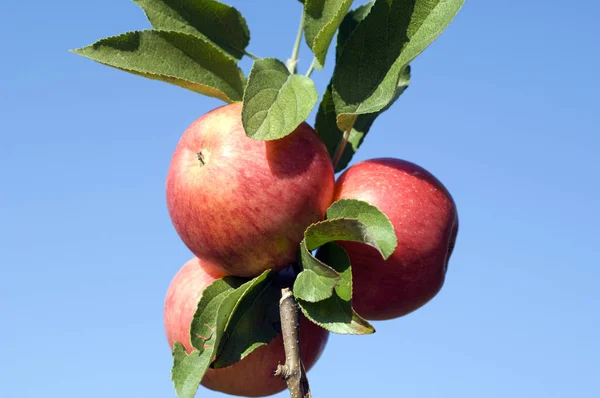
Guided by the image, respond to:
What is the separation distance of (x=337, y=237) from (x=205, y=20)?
80 cm

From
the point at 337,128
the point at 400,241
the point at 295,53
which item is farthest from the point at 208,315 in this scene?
the point at 295,53

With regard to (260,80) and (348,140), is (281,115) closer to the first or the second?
(260,80)

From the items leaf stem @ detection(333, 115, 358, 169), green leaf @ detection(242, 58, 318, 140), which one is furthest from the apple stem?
leaf stem @ detection(333, 115, 358, 169)

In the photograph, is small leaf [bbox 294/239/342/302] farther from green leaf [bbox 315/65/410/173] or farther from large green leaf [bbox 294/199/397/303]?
green leaf [bbox 315/65/410/173]

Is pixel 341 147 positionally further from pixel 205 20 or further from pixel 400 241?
pixel 205 20

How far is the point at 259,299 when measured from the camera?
6.72 feet

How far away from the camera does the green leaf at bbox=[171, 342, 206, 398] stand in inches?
75.2

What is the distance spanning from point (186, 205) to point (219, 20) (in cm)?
63

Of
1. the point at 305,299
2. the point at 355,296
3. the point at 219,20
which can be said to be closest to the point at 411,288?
the point at 355,296

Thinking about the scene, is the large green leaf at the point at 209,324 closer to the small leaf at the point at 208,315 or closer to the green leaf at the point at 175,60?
the small leaf at the point at 208,315

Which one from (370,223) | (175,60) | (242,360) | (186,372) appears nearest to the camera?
(370,223)

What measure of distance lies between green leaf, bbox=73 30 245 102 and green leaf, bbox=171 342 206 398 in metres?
0.72

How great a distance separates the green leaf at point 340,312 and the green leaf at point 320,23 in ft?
1.95

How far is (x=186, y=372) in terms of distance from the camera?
197 cm
